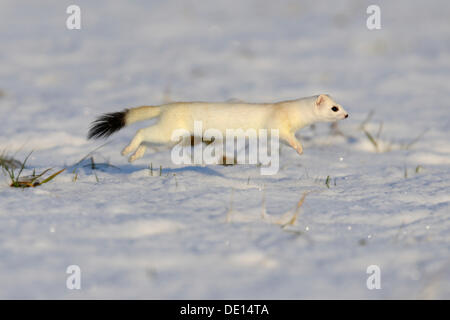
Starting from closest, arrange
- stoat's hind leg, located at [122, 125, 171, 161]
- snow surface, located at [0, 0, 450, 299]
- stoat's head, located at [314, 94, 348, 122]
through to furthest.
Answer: snow surface, located at [0, 0, 450, 299] → stoat's hind leg, located at [122, 125, 171, 161] → stoat's head, located at [314, 94, 348, 122]

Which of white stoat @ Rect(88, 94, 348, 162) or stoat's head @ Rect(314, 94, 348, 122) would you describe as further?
stoat's head @ Rect(314, 94, 348, 122)

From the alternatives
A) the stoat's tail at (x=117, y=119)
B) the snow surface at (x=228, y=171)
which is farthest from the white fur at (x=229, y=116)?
the snow surface at (x=228, y=171)

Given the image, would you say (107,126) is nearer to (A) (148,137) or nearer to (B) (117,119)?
(B) (117,119)

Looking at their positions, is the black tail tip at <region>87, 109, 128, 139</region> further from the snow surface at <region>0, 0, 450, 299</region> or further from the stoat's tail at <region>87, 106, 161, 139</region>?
the snow surface at <region>0, 0, 450, 299</region>

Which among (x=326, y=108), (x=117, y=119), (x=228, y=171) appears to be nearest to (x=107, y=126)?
(x=117, y=119)

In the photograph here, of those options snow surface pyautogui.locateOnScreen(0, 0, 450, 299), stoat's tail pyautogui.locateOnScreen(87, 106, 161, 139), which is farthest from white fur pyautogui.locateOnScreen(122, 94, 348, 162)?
snow surface pyautogui.locateOnScreen(0, 0, 450, 299)
